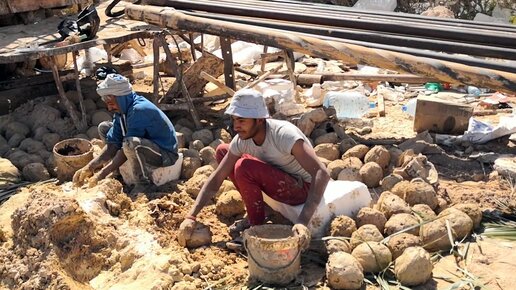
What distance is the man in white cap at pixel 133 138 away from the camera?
5488mm

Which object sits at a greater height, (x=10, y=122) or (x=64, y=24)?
(x=64, y=24)

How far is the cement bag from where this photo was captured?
4535 mm

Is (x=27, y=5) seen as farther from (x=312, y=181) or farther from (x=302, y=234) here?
(x=302, y=234)

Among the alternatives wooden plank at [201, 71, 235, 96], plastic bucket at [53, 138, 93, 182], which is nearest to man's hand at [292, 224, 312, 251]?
plastic bucket at [53, 138, 93, 182]

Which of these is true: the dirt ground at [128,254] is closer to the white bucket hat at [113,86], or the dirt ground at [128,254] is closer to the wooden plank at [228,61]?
the white bucket hat at [113,86]

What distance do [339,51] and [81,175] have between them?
2524 mm

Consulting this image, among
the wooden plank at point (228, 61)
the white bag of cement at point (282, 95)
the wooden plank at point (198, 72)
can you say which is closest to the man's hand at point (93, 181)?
the wooden plank at point (198, 72)

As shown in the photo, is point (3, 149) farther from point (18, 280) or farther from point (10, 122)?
point (18, 280)

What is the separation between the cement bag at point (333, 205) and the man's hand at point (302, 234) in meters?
0.38

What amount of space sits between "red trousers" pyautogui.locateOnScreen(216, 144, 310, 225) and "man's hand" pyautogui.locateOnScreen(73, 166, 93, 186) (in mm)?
1696

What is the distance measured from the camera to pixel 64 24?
7676 millimetres

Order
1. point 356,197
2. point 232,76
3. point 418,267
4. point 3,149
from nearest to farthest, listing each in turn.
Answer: point 418,267
point 356,197
point 3,149
point 232,76

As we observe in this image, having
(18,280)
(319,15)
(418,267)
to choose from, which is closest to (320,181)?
(418,267)

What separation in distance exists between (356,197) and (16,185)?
3.31 metres
